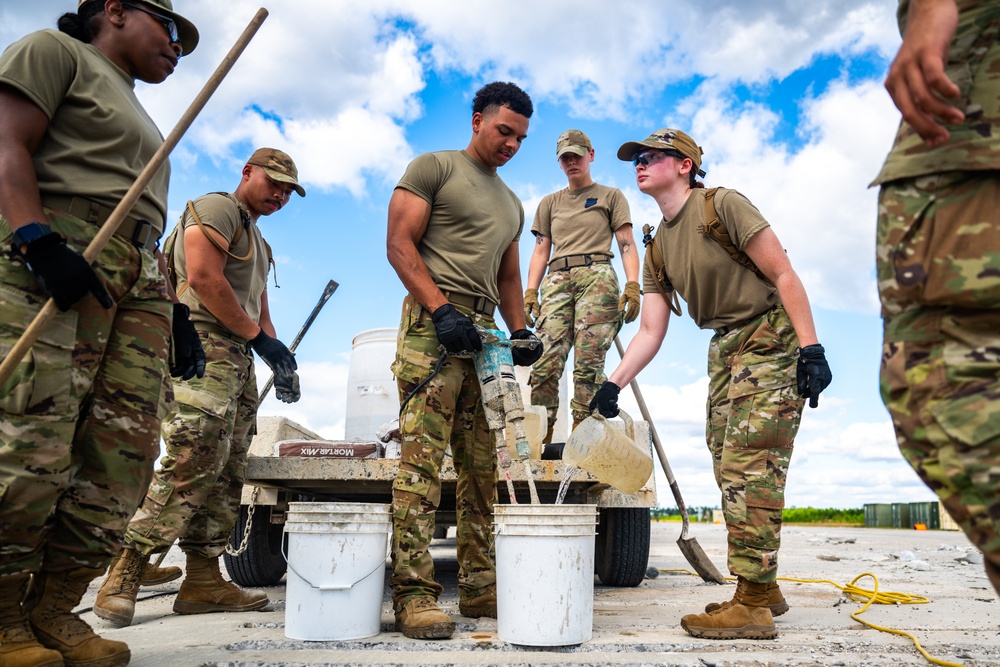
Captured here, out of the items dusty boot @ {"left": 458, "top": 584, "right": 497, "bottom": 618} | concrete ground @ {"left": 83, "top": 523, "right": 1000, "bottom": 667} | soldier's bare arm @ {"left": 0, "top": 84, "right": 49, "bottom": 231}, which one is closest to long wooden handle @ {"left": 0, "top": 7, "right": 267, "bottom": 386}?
soldier's bare arm @ {"left": 0, "top": 84, "right": 49, "bottom": 231}

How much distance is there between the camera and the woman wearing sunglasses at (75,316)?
2.10 metres

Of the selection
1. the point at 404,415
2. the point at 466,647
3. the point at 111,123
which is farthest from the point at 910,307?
the point at 111,123

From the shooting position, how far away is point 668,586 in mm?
5031

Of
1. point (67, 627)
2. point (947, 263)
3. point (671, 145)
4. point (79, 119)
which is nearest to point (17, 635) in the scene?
point (67, 627)

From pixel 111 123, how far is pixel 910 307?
240 centimetres

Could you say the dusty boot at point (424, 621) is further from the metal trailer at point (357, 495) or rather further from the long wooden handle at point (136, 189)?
the long wooden handle at point (136, 189)

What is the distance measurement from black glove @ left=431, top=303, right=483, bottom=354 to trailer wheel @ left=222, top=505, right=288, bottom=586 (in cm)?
226

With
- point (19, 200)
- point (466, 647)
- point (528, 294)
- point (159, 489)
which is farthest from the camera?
point (528, 294)

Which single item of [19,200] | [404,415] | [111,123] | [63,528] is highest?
[111,123]

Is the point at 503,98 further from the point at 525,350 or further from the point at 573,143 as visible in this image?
the point at 573,143

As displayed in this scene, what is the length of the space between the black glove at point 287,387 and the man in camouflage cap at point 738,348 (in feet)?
5.54

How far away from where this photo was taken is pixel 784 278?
10.4 feet

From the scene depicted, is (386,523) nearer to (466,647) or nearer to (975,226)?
(466,647)

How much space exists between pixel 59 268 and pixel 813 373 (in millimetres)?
2749
